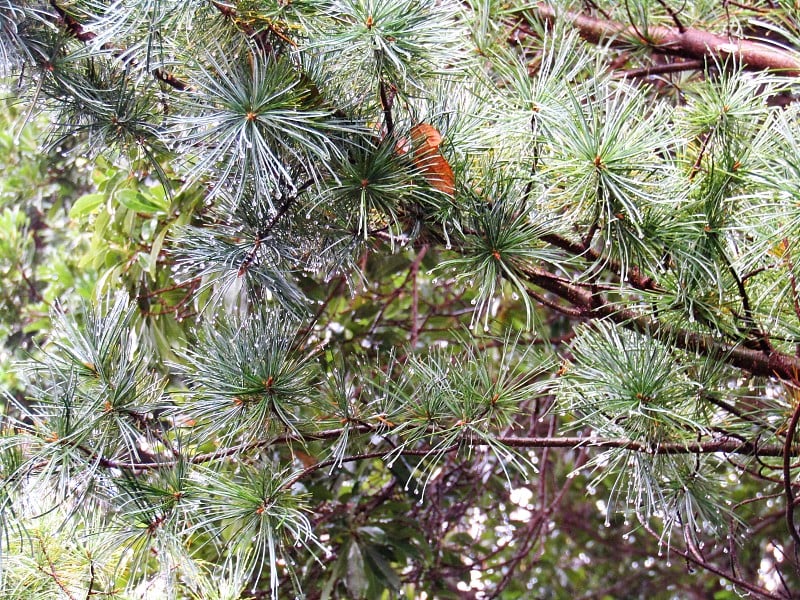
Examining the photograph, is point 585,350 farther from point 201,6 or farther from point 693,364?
point 201,6

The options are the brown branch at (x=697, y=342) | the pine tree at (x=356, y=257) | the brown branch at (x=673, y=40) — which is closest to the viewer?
the pine tree at (x=356, y=257)

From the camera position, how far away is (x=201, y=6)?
730mm

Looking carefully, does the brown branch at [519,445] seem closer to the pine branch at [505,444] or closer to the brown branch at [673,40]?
the pine branch at [505,444]

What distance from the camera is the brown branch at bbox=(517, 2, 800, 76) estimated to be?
47.6 inches

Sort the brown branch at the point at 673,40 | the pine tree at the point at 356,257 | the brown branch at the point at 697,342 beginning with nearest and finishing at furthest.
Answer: the pine tree at the point at 356,257 < the brown branch at the point at 697,342 < the brown branch at the point at 673,40

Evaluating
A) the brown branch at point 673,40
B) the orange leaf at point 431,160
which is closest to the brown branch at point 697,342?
the orange leaf at point 431,160

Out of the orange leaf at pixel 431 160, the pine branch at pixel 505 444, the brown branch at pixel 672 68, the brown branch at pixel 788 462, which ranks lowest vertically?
the pine branch at pixel 505 444

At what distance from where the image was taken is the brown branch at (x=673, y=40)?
121cm

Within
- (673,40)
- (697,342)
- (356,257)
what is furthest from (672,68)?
(356,257)

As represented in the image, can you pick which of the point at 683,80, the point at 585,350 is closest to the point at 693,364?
the point at 585,350

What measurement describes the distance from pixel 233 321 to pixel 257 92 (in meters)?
0.27

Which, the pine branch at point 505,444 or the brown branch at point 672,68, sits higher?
the brown branch at point 672,68

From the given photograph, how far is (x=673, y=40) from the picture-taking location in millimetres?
1324

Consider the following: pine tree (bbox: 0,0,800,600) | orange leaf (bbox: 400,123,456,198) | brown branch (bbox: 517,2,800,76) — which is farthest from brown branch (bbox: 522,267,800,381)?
brown branch (bbox: 517,2,800,76)
